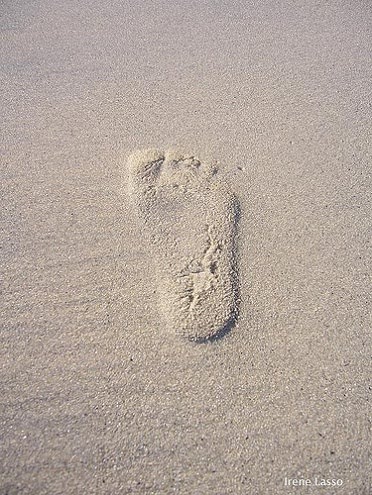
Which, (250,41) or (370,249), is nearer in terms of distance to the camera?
(370,249)

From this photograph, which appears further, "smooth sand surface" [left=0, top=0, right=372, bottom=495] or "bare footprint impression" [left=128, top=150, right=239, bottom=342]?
"bare footprint impression" [left=128, top=150, right=239, bottom=342]

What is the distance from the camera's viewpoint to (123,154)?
9.71ft

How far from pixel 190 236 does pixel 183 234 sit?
38mm

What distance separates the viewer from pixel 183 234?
2.49 m

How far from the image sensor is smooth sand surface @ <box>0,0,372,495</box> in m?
1.84

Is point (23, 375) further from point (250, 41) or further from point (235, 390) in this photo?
point (250, 41)

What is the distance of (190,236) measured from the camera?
97.7 inches

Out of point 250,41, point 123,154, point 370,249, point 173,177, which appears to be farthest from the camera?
point 250,41

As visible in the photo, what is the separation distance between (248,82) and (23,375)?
99.4 inches

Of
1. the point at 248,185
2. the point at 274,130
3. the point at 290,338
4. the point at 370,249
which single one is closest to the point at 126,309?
the point at 290,338

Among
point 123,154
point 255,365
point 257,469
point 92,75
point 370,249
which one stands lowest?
point 257,469

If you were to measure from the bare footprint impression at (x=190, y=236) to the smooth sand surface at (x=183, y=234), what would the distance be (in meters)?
0.06

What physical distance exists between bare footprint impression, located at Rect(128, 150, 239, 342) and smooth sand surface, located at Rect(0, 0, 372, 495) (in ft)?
0.21

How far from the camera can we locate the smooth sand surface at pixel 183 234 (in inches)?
72.6
